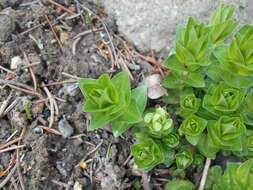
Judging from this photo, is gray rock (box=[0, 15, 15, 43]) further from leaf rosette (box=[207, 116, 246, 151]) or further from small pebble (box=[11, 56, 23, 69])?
leaf rosette (box=[207, 116, 246, 151])

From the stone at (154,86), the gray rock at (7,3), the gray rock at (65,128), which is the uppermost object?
the gray rock at (7,3)

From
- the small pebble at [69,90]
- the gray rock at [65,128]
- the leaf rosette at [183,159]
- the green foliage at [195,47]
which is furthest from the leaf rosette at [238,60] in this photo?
the gray rock at [65,128]

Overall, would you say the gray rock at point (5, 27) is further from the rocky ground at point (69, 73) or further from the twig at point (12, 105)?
the twig at point (12, 105)

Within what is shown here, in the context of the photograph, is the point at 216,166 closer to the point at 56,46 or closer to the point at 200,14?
the point at 200,14

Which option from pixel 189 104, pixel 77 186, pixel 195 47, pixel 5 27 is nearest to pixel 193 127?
pixel 189 104

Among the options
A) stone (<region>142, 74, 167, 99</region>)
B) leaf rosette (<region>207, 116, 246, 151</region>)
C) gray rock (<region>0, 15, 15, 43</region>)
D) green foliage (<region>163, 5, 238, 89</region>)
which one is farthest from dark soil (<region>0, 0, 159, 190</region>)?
leaf rosette (<region>207, 116, 246, 151</region>)

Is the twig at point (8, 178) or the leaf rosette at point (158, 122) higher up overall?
the leaf rosette at point (158, 122)

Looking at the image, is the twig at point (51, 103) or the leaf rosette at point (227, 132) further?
the twig at point (51, 103)
